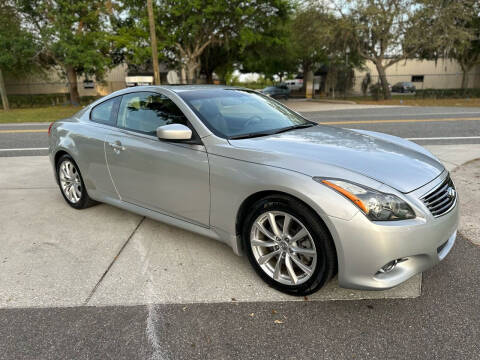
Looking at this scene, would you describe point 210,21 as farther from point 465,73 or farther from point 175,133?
point 465,73

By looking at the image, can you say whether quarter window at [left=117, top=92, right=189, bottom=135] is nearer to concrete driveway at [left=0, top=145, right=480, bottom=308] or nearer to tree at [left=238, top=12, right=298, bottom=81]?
concrete driveway at [left=0, top=145, right=480, bottom=308]

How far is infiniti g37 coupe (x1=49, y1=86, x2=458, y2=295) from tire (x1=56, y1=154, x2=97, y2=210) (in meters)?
0.38

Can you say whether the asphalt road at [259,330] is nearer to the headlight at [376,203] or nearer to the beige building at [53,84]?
the headlight at [376,203]

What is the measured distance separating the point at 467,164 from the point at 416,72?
47050 millimetres

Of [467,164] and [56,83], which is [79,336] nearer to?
[467,164]

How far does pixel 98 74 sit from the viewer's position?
26344 mm

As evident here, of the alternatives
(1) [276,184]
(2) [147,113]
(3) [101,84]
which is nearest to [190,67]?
(3) [101,84]

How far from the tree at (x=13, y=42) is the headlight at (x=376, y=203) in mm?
26047

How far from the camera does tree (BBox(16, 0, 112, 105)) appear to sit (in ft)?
75.6

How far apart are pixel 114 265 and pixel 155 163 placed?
3.13 feet

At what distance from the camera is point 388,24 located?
2391cm

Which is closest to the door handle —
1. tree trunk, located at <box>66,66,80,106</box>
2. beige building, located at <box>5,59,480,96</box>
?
tree trunk, located at <box>66,66,80,106</box>

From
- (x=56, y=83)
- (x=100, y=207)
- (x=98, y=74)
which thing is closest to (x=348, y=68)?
(x=98, y=74)

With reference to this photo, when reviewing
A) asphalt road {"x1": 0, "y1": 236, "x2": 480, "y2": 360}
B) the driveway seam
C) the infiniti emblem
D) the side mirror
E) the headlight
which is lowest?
asphalt road {"x1": 0, "y1": 236, "x2": 480, "y2": 360}
